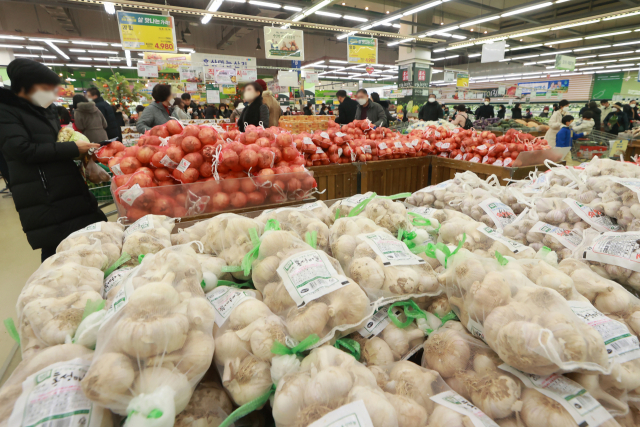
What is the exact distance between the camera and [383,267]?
94 centimetres

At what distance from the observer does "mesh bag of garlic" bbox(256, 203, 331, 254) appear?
1160 mm

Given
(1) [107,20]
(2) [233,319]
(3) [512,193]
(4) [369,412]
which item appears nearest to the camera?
(4) [369,412]

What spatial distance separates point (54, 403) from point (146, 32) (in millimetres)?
8734

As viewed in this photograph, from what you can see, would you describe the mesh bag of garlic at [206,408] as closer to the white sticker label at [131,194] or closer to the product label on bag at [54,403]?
the product label on bag at [54,403]

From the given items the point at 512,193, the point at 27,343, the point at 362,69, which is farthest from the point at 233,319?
the point at 362,69

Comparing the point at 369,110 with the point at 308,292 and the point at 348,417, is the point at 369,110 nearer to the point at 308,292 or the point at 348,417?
the point at 308,292

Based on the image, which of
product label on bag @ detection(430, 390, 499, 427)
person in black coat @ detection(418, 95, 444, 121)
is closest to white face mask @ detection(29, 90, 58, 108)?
product label on bag @ detection(430, 390, 499, 427)

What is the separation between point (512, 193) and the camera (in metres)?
1.74

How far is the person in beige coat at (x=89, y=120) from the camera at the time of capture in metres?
4.67

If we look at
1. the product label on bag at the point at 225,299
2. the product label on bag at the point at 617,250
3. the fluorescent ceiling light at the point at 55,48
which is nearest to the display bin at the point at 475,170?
the product label on bag at the point at 617,250

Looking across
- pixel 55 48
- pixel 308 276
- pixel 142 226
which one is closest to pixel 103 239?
pixel 142 226

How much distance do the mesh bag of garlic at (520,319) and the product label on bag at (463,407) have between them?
0.13 meters

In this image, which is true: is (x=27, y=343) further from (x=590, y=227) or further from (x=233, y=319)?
(x=590, y=227)

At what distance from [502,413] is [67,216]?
2.72 m
